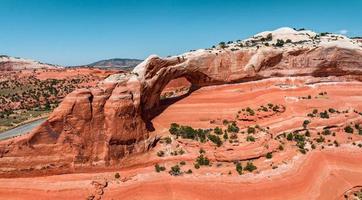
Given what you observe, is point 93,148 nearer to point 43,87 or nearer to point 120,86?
point 120,86

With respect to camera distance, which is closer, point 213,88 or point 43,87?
point 213,88

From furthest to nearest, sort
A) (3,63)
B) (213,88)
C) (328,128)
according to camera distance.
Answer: (3,63), (213,88), (328,128)

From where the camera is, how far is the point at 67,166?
2794 cm

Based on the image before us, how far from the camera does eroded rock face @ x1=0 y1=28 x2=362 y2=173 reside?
2758 cm

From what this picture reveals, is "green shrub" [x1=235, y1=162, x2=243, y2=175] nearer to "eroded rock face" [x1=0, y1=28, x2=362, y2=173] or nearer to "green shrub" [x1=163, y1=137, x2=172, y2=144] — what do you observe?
"green shrub" [x1=163, y1=137, x2=172, y2=144]

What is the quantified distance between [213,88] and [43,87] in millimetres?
65987

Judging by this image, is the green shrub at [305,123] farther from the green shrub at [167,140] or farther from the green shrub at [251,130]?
the green shrub at [167,140]

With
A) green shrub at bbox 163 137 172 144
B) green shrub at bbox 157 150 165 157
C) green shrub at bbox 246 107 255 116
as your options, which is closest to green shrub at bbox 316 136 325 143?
green shrub at bbox 246 107 255 116

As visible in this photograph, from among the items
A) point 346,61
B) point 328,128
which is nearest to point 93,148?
point 328,128

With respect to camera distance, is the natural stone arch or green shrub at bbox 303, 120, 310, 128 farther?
green shrub at bbox 303, 120, 310, 128

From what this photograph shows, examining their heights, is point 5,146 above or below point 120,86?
below

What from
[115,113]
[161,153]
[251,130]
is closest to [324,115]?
[251,130]

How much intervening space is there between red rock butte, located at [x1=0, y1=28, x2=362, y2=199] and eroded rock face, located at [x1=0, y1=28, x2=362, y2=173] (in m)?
0.06

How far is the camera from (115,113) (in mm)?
29078
